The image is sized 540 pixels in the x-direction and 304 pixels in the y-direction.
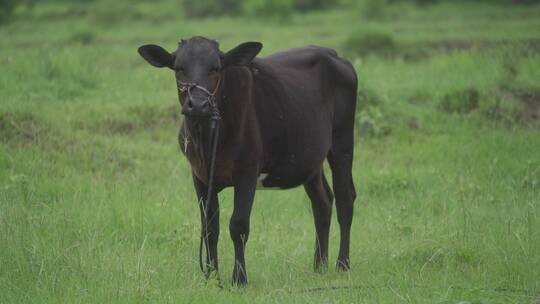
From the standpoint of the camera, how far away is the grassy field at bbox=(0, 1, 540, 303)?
18.8 ft

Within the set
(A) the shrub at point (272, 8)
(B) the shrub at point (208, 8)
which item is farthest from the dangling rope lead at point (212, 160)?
(B) the shrub at point (208, 8)

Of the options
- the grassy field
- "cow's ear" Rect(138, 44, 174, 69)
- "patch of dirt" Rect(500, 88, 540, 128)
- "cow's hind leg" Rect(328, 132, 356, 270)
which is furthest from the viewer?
"patch of dirt" Rect(500, 88, 540, 128)

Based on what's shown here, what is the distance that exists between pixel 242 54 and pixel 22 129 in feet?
16.0

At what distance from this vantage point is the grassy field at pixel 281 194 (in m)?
5.74

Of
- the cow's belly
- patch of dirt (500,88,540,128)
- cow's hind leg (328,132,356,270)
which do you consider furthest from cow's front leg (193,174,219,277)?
patch of dirt (500,88,540,128)

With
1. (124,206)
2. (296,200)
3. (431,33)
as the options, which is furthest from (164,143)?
(431,33)

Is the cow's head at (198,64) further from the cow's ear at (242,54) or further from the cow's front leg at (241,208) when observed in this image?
the cow's front leg at (241,208)

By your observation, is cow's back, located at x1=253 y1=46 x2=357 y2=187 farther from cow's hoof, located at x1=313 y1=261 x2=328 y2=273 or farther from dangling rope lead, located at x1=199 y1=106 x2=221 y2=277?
cow's hoof, located at x1=313 y1=261 x2=328 y2=273

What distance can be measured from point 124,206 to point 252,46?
252 cm

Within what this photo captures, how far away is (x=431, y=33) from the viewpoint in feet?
70.2

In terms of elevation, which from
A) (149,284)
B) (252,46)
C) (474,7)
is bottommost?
(474,7)

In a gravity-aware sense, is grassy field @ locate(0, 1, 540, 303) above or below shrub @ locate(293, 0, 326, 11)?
above

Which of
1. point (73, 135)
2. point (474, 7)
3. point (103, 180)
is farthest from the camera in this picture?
point (474, 7)

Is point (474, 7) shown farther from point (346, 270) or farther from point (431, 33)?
point (346, 270)
